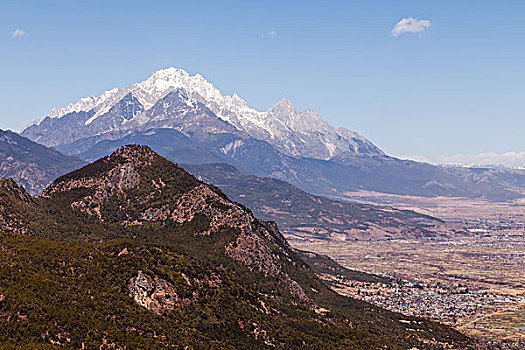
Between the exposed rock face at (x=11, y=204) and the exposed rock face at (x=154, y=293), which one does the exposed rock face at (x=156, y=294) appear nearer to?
the exposed rock face at (x=154, y=293)

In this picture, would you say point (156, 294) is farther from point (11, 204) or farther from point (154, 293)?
point (11, 204)

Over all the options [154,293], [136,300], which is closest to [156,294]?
[154,293]

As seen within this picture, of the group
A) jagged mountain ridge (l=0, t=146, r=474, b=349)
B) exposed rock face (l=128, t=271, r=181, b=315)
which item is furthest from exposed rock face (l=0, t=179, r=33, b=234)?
exposed rock face (l=128, t=271, r=181, b=315)

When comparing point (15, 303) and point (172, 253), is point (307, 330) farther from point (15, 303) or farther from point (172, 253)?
point (15, 303)

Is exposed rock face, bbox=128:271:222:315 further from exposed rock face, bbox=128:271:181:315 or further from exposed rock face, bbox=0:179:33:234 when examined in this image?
exposed rock face, bbox=0:179:33:234

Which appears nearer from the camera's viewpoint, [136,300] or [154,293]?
[136,300]

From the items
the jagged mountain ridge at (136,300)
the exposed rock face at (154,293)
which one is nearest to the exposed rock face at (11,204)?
the jagged mountain ridge at (136,300)

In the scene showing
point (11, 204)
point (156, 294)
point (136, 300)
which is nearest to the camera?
point (136, 300)

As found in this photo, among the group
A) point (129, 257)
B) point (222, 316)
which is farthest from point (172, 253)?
point (222, 316)
